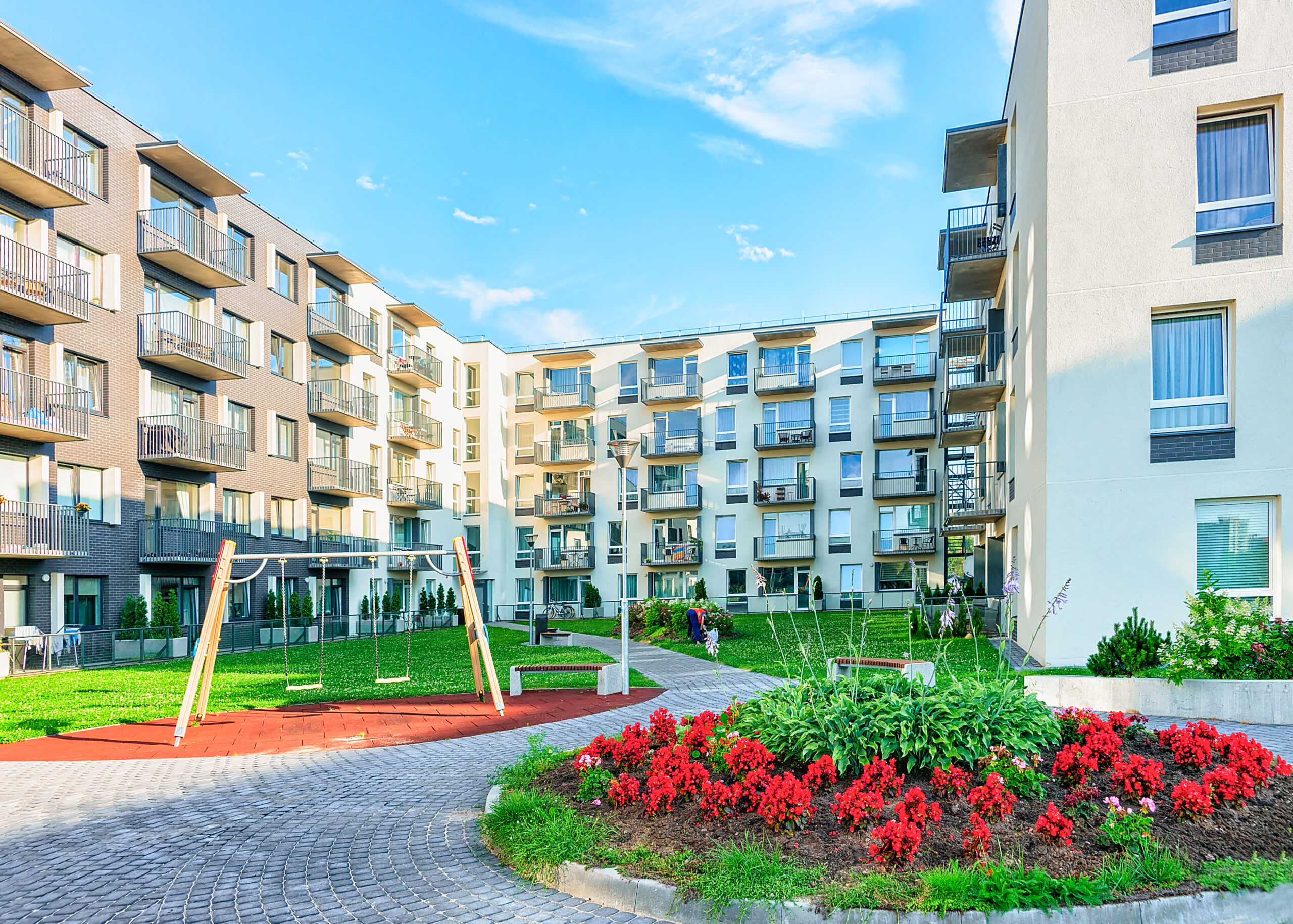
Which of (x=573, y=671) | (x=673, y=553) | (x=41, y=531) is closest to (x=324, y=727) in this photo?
(x=573, y=671)

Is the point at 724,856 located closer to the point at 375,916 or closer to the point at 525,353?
the point at 375,916

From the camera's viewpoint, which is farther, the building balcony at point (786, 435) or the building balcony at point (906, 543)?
the building balcony at point (786, 435)

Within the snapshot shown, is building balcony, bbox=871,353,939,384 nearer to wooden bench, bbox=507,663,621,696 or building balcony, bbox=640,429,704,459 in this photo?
building balcony, bbox=640,429,704,459

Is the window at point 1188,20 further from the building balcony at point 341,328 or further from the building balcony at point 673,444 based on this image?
the building balcony at point 673,444

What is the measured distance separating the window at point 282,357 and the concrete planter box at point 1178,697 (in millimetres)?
30552

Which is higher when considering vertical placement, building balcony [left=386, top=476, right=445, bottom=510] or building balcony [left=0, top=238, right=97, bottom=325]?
building balcony [left=0, top=238, right=97, bottom=325]

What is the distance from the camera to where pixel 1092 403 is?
14.4 m

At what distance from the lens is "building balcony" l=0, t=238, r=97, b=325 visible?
73.3 ft

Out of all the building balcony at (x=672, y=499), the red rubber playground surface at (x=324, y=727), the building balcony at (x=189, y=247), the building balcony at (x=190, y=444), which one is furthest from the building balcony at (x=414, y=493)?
the red rubber playground surface at (x=324, y=727)

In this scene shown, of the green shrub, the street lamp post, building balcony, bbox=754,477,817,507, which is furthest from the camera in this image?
building balcony, bbox=754,477,817,507

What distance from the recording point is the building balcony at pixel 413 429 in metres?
42.2

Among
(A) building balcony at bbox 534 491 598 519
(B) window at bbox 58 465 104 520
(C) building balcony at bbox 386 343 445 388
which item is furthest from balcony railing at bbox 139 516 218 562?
(A) building balcony at bbox 534 491 598 519

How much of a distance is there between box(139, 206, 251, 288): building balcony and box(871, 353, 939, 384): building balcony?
28185 mm

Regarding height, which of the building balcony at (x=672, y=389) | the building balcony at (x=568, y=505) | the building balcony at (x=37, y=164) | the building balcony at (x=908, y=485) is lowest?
the building balcony at (x=568, y=505)
